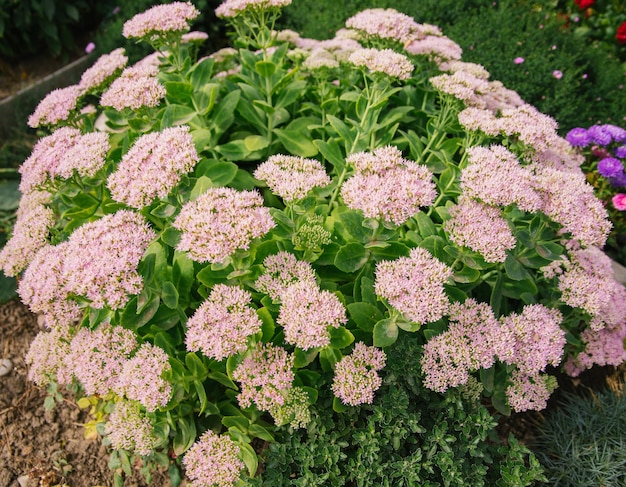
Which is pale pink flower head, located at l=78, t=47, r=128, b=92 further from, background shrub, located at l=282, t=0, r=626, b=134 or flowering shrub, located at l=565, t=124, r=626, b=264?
flowering shrub, located at l=565, t=124, r=626, b=264

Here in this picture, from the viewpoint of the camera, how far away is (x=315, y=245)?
2018 millimetres

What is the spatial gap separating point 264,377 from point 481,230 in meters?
1.05

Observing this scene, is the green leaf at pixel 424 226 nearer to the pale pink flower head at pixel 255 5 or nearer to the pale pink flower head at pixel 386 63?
the pale pink flower head at pixel 386 63

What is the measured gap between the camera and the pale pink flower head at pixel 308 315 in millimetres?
1800

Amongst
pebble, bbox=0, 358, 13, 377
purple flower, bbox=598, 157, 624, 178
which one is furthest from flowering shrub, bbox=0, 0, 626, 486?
purple flower, bbox=598, 157, 624, 178

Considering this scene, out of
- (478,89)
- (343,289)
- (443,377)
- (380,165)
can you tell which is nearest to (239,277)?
(343,289)

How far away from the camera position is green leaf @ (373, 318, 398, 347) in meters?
1.90

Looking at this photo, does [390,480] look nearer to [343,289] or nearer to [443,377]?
[443,377]

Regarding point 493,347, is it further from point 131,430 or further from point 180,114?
point 180,114

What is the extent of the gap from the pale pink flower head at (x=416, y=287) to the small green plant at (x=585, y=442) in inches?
50.2

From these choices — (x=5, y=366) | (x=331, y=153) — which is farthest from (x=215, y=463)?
(x=5, y=366)

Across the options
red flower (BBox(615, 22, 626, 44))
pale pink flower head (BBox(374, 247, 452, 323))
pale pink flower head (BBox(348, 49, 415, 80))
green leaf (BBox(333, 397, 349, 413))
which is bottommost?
red flower (BBox(615, 22, 626, 44))

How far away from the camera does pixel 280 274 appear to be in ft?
6.52

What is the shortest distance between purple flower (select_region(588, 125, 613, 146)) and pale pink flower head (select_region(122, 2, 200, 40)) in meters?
2.97
